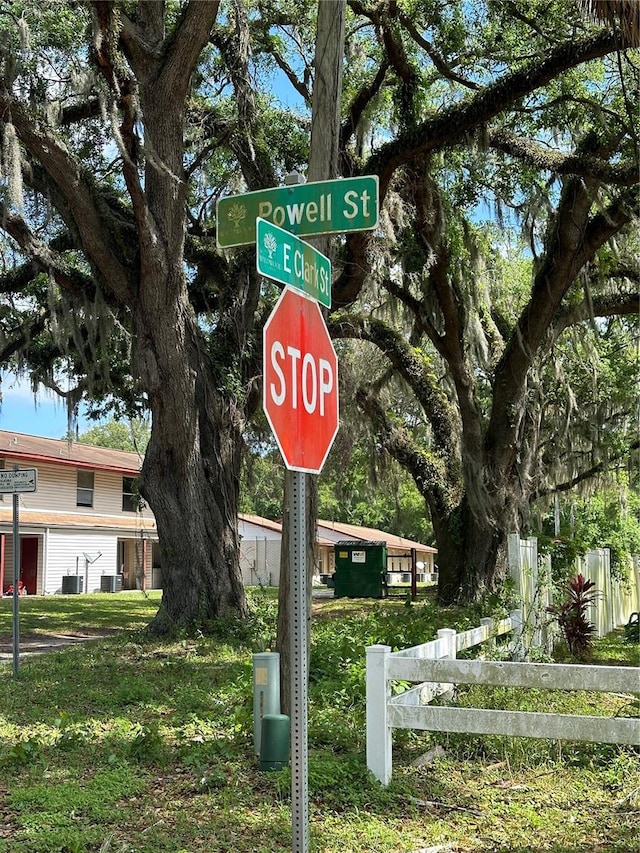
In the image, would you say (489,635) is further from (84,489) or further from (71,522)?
(84,489)

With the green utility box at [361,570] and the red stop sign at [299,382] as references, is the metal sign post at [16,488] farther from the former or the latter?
the green utility box at [361,570]

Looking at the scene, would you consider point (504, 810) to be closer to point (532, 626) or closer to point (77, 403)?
point (532, 626)

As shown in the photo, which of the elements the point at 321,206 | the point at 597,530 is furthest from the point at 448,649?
the point at 597,530

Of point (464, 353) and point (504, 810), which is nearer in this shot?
point (504, 810)

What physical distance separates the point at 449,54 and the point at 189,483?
7725 mm

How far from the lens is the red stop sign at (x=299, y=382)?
346cm

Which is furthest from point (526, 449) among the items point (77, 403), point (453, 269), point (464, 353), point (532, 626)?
point (77, 403)

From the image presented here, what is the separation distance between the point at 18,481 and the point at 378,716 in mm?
5668

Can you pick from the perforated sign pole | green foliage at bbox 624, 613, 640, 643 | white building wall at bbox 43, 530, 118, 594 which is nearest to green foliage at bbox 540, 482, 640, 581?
green foliage at bbox 624, 613, 640, 643

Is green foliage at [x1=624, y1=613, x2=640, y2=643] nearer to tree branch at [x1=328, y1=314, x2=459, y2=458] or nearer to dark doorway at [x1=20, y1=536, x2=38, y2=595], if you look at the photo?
tree branch at [x1=328, y1=314, x2=459, y2=458]

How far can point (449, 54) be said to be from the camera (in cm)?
1384

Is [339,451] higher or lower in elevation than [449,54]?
lower

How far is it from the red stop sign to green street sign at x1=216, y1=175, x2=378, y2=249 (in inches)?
24.7

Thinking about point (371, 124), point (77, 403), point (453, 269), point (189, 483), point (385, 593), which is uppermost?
point (371, 124)
